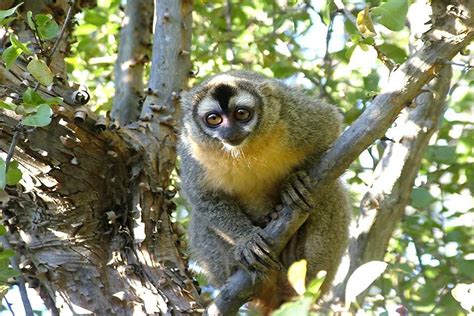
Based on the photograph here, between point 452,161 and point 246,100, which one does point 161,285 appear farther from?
point 452,161

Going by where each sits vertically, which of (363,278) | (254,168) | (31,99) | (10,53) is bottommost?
(363,278)

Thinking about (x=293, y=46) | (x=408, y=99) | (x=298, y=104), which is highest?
(x=293, y=46)

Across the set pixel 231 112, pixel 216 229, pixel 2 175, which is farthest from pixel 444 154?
pixel 2 175

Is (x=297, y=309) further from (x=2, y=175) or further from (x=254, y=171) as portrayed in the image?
(x=254, y=171)

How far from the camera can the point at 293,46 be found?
27.6 ft

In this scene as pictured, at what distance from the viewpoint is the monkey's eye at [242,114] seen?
217 inches

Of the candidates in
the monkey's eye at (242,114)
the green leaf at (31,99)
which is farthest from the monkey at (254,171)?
the green leaf at (31,99)

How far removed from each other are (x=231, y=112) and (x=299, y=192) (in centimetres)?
87

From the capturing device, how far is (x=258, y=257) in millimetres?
5191

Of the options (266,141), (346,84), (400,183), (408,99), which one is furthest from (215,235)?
(346,84)

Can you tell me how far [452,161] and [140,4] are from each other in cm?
327

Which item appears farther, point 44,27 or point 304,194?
point 304,194

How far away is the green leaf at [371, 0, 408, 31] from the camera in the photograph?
4.04m

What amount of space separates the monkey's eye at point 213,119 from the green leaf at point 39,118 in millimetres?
1987
